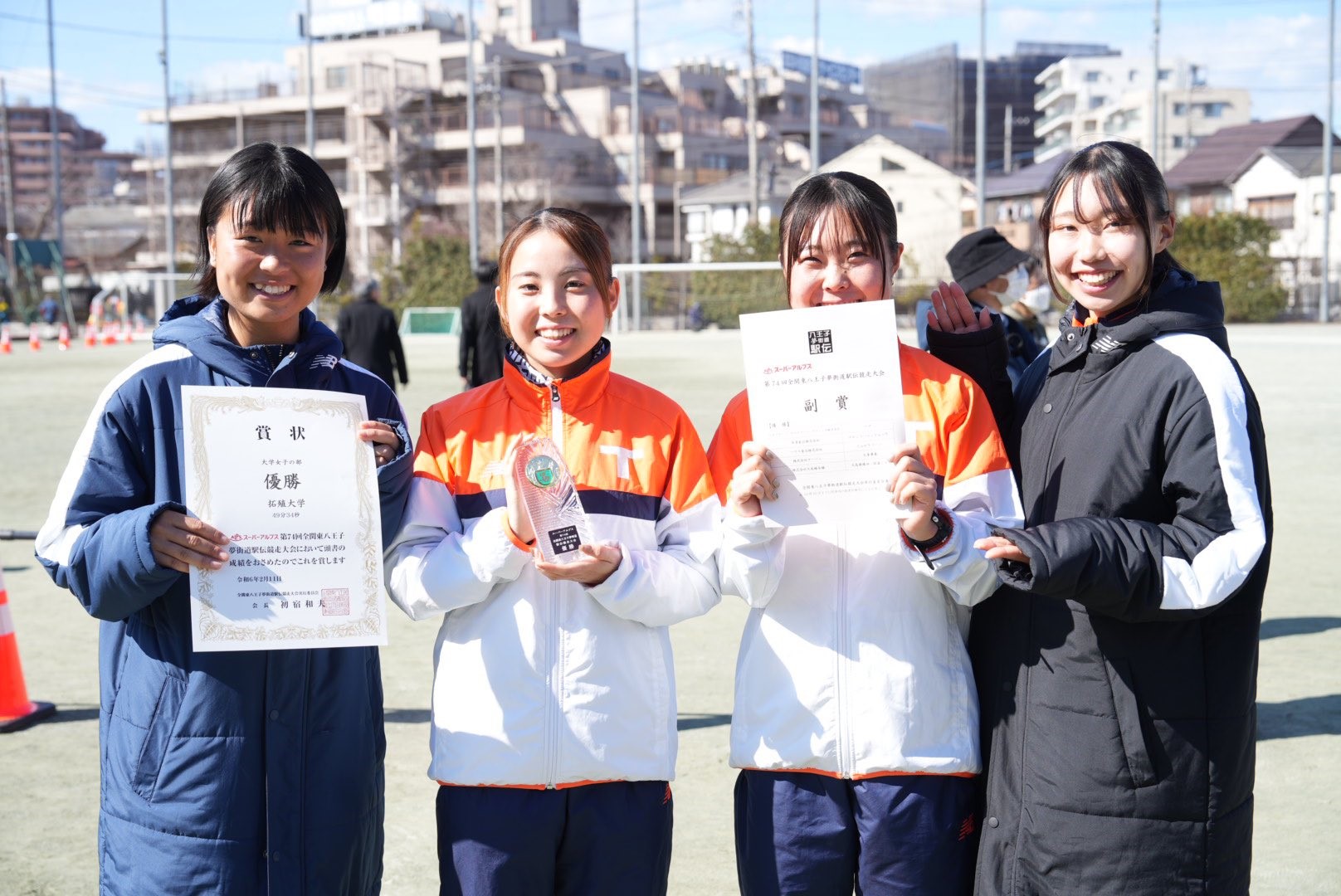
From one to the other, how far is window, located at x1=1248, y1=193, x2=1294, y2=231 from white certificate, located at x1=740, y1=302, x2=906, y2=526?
57.9 meters

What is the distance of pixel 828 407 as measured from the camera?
2.45 meters

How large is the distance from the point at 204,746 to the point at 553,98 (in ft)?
210

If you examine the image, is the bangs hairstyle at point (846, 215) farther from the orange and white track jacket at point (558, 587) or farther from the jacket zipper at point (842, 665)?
the jacket zipper at point (842, 665)

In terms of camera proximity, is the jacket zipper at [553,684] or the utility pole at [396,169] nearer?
the jacket zipper at [553,684]

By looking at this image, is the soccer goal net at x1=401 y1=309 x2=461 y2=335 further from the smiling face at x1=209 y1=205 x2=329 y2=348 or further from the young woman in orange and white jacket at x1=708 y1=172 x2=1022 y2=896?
the young woman in orange and white jacket at x1=708 y1=172 x2=1022 y2=896

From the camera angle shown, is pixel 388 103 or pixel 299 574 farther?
pixel 388 103

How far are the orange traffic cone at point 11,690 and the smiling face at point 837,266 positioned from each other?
4.05 m

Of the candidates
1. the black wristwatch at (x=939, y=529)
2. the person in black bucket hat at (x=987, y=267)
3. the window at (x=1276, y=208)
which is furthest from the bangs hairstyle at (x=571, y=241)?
the window at (x=1276, y=208)

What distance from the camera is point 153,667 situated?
7.95ft

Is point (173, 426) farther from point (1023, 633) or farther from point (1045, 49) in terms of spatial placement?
point (1045, 49)

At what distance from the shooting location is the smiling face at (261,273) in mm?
2508

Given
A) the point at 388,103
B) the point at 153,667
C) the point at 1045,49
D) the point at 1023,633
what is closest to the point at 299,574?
the point at 153,667

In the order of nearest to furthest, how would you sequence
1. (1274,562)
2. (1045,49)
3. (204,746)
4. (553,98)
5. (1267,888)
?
(204,746) < (1267,888) < (1274,562) < (553,98) < (1045,49)

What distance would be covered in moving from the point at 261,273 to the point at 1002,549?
5.15 feet
